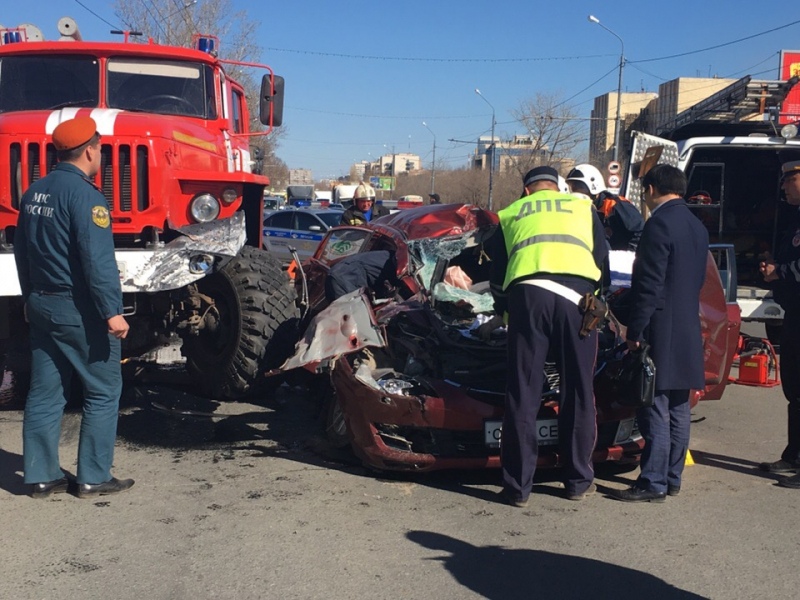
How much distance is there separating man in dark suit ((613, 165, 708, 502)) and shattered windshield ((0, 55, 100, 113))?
4.77 m

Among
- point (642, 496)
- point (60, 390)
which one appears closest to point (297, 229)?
point (60, 390)

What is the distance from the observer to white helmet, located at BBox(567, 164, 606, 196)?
7727 millimetres

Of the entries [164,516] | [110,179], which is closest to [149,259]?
[110,179]

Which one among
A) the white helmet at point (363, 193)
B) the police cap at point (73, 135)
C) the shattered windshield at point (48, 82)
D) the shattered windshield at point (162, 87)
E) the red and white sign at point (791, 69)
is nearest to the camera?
the police cap at point (73, 135)

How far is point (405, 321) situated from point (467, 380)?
0.75 meters

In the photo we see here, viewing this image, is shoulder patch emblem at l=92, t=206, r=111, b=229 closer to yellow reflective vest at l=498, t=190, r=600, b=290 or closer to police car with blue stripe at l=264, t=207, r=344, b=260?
yellow reflective vest at l=498, t=190, r=600, b=290

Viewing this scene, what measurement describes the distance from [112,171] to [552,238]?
3392 mm

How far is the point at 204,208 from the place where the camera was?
6531mm

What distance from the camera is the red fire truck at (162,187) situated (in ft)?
19.9

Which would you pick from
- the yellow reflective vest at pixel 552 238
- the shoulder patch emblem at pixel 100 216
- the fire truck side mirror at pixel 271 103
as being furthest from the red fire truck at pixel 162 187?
the yellow reflective vest at pixel 552 238

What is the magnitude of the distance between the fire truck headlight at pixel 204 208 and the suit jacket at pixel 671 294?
3.39 metres

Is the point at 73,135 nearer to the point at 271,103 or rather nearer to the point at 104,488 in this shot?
the point at 104,488

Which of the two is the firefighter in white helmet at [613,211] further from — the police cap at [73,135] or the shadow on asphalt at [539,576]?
the police cap at [73,135]

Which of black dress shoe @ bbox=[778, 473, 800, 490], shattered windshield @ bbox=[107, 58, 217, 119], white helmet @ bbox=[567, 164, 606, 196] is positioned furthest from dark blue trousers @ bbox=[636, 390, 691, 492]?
shattered windshield @ bbox=[107, 58, 217, 119]
